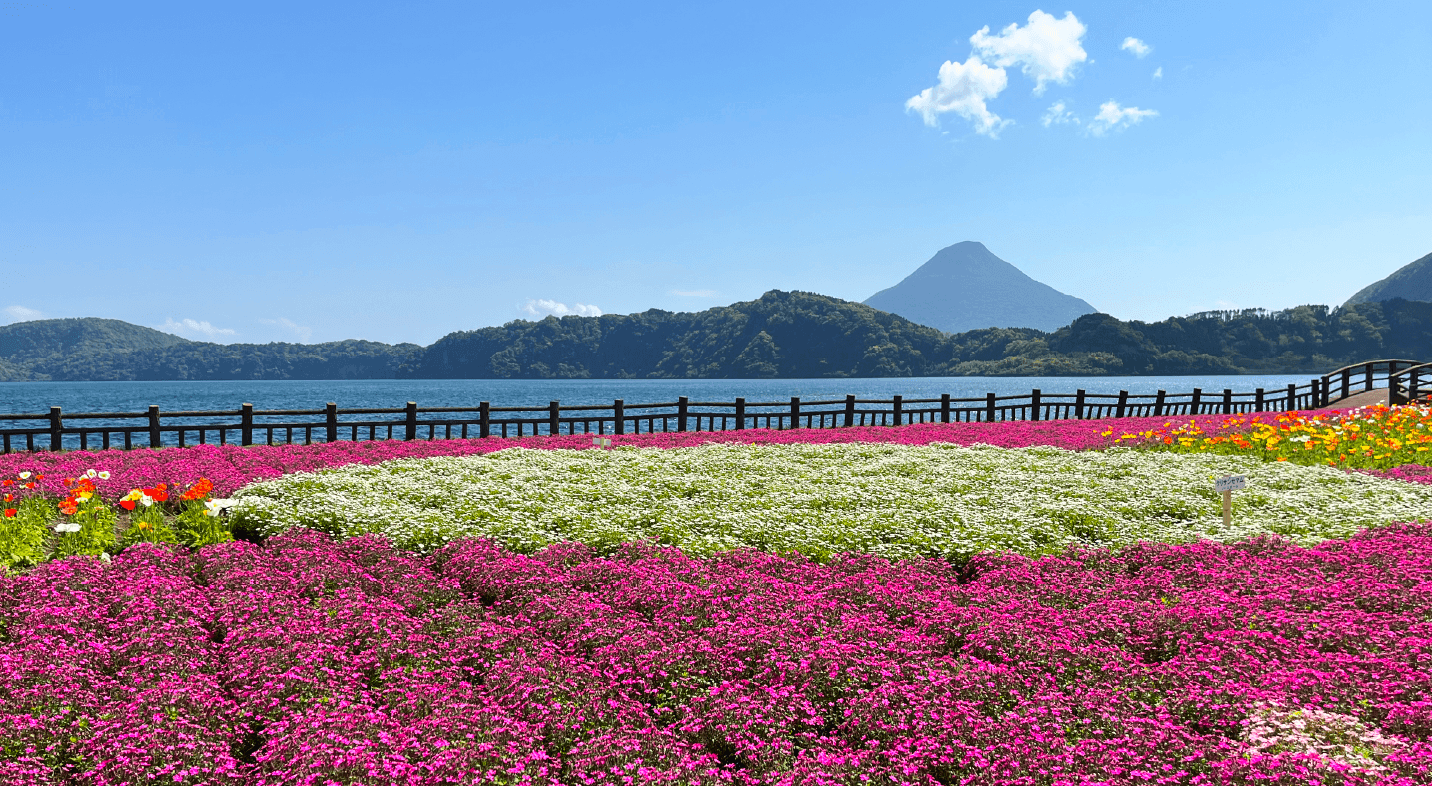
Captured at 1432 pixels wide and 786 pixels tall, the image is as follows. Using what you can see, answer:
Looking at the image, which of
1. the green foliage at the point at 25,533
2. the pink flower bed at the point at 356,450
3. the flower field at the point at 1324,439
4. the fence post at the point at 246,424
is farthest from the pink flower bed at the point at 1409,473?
the fence post at the point at 246,424

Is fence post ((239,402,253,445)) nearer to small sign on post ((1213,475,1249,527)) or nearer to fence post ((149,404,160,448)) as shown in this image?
fence post ((149,404,160,448))

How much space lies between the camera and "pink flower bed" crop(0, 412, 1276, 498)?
1150 centimetres

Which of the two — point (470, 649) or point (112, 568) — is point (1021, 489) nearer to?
point (470, 649)

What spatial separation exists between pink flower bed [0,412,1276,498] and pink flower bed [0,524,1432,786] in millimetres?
5528

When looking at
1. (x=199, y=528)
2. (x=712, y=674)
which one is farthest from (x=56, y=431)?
(x=712, y=674)

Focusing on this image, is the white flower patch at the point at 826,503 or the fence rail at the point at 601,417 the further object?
the fence rail at the point at 601,417

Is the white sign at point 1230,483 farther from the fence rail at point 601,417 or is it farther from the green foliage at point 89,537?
the fence rail at point 601,417

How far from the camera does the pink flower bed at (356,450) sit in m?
11.5

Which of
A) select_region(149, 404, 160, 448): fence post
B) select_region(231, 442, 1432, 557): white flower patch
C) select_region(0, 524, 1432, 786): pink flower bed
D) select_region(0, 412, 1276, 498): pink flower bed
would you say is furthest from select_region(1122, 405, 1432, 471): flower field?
select_region(149, 404, 160, 448): fence post

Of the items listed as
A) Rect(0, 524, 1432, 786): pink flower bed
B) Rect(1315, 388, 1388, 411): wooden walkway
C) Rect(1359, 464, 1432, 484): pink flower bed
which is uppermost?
Rect(1315, 388, 1388, 411): wooden walkway

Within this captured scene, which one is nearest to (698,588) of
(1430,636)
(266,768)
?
(266,768)

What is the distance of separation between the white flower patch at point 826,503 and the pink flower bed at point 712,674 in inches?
43.5

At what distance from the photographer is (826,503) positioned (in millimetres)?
9391

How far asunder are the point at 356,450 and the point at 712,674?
12.6 meters
